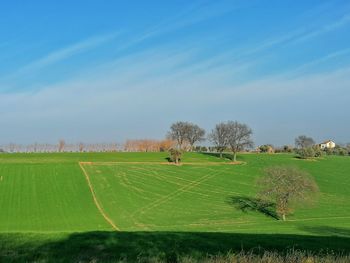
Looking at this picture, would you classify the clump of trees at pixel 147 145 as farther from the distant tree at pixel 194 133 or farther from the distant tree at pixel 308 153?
the distant tree at pixel 308 153

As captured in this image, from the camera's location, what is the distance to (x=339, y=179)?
7519 centimetres

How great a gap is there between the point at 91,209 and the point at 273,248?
38877 mm

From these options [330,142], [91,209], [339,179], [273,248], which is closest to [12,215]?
[91,209]

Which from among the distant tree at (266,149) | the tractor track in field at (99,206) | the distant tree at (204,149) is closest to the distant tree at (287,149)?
the distant tree at (266,149)

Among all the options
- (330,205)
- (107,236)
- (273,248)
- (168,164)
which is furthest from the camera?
(168,164)

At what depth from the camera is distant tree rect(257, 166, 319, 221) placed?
162ft

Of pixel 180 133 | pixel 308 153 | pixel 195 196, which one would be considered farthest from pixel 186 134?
pixel 195 196

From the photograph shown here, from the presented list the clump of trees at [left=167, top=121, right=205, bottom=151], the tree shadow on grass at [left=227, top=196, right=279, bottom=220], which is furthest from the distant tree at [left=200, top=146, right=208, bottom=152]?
the tree shadow on grass at [left=227, top=196, right=279, bottom=220]

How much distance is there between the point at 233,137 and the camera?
94750 mm

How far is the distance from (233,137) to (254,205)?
4110cm

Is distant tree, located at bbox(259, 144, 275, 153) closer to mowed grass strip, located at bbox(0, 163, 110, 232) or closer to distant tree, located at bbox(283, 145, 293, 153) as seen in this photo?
distant tree, located at bbox(283, 145, 293, 153)

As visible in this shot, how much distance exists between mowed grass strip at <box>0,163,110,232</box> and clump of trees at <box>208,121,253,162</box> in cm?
3482

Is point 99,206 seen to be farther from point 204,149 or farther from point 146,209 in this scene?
point 204,149

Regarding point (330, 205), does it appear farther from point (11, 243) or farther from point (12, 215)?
point (11, 243)
